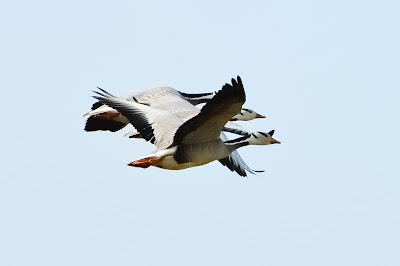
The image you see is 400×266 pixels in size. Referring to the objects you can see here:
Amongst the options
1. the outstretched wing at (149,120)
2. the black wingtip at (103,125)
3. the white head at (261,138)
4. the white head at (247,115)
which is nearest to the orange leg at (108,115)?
the black wingtip at (103,125)

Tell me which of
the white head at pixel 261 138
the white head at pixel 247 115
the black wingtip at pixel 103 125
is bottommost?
the white head at pixel 261 138

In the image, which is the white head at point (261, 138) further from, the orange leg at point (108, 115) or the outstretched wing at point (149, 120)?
the orange leg at point (108, 115)

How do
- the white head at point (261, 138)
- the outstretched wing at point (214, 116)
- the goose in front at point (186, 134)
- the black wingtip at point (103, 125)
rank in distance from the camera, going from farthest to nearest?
the black wingtip at point (103, 125) → the white head at point (261, 138) → the goose in front at point (186, 134) → the outstretched wing at point (214, 116)

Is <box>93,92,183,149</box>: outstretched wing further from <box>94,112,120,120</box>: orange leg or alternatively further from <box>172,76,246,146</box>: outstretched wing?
<box>94,112,120,120</box>: orange leg

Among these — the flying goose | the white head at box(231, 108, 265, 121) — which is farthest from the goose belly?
the white head at box(231, 108, 265, 121)

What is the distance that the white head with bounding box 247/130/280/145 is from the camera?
691 inches

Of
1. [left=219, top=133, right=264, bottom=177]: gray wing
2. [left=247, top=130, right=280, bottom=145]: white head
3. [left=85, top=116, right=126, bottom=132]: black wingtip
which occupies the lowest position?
[left=219, top=133, right=264, bottom=177]: gray wing

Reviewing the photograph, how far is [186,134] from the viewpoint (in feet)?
53.2

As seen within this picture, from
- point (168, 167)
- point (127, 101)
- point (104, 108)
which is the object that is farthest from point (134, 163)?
point (104, 108)

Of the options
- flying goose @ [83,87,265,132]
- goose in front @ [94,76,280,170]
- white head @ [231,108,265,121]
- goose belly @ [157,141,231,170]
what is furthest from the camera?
white head @ [231,108,265,121]

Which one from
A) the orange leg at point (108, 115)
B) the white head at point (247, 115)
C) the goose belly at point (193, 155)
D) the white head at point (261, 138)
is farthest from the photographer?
the white head at point (247, 115)

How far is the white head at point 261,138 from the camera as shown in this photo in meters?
17.5

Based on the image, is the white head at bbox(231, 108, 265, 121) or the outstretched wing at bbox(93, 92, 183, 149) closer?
the outstretched wing at bbox(93, 92, 183, 149)

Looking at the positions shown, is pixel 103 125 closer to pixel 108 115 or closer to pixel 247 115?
pixel 108 115
